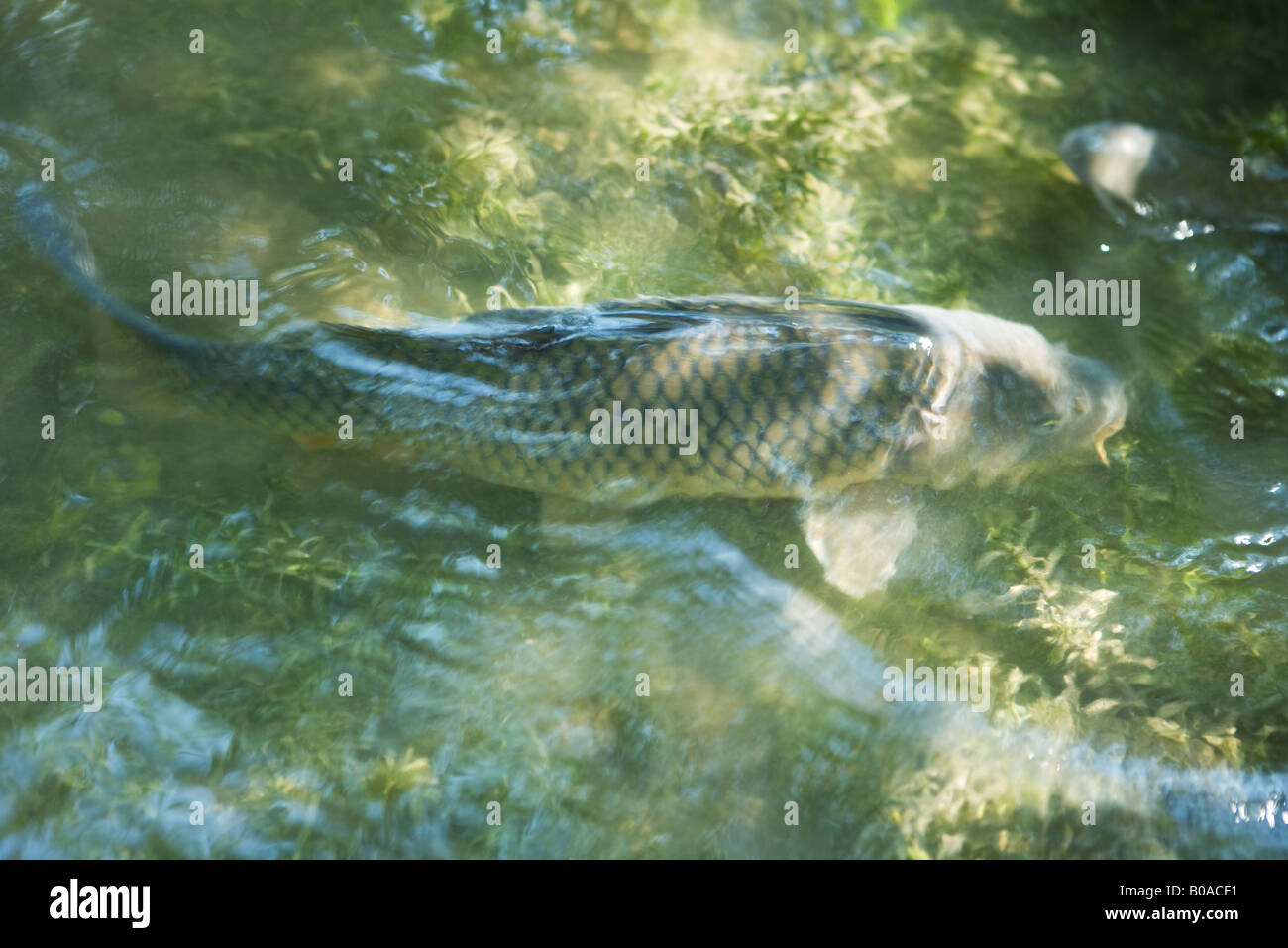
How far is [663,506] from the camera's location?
3803 mm

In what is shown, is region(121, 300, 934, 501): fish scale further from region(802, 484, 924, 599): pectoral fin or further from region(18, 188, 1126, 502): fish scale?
region(802, 484, 924, 599): pectoral fin

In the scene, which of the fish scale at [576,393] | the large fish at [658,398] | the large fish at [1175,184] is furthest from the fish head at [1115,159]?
the fish scale at [576,393]

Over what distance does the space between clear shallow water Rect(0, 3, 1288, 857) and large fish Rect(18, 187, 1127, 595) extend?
0.19 m

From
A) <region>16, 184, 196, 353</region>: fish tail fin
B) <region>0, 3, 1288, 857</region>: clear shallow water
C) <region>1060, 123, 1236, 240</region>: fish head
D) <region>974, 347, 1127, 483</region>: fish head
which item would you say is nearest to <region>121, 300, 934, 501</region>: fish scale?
<region>16, 184, 196, 353</region>: fish tail fin

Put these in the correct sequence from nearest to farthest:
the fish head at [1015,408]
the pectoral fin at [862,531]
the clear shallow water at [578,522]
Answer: the clear shallow water at [578,522] < the pectoral fin at [862,531] < the fish head at [1015,408]

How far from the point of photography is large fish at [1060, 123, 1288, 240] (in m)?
4.88

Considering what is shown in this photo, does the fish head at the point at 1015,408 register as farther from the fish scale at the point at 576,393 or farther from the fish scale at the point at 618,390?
the fish scale at the point at 576,393

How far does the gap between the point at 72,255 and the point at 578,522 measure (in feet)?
8.07

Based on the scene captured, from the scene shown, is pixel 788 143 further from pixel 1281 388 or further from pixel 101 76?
pixel 101 76

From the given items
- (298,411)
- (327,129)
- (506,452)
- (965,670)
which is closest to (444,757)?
(506,452)

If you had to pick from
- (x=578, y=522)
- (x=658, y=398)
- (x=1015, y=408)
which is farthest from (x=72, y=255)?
(x=1015, y=408)

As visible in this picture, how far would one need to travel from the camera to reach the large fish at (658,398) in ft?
11.6

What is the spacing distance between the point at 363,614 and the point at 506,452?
0.79 m

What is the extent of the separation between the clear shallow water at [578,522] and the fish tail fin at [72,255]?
0.29 ft
